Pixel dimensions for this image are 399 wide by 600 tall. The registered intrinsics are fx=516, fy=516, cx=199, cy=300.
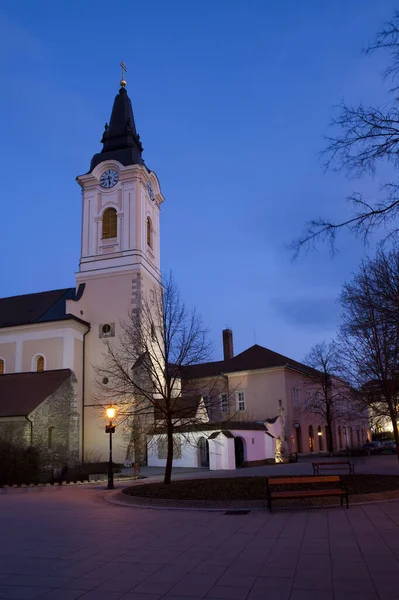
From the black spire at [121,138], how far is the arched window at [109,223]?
3.82 m

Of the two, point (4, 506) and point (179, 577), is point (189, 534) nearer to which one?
point (179, 577)

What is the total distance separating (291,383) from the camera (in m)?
45.7

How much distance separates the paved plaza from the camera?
6234 millimetres

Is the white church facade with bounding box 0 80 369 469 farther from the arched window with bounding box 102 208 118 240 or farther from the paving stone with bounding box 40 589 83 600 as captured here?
the paving stone with bounding box 40 589 83 600

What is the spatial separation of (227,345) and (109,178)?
24097 millimetres

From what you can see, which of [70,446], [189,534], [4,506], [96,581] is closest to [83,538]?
[189,534]

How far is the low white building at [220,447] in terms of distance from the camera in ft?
103

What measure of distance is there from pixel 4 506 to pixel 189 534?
787 cm

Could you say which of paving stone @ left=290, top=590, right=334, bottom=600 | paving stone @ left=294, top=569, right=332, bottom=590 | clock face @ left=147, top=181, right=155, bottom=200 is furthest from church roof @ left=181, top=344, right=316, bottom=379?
paving stone @ left=290, top=590, right=334, bottom=600

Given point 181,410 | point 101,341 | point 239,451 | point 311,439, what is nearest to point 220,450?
point 239,451

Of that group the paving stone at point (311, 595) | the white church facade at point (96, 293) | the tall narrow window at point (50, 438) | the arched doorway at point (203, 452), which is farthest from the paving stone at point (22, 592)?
the arched doorway at point (203, 452)

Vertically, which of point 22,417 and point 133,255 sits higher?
point 133,255

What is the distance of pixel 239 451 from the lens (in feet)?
113

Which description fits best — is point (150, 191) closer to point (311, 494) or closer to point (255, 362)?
point (255, 362)
